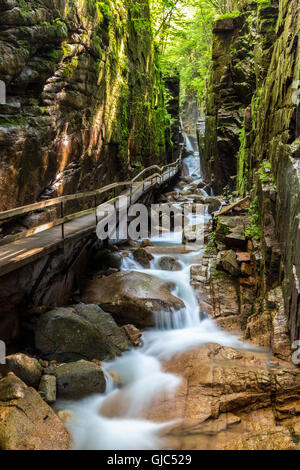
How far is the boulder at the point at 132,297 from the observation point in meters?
6.90

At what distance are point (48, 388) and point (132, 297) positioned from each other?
2.91 metres

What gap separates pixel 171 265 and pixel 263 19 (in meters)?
9.10

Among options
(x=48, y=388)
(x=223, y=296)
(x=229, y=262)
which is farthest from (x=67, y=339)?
(x=229, y=262)

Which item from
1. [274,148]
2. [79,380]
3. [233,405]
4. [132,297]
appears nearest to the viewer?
[233,405]

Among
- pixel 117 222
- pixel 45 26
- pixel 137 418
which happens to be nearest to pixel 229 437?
pixel 137 418

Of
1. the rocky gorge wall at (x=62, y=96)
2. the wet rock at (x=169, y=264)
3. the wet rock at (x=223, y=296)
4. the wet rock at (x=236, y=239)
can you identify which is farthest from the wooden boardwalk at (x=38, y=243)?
the wet rock at (x=236, y=239)

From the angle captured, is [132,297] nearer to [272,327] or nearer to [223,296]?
[223,296]

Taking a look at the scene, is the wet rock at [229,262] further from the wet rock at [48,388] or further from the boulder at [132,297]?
the wet rock at [48,388]

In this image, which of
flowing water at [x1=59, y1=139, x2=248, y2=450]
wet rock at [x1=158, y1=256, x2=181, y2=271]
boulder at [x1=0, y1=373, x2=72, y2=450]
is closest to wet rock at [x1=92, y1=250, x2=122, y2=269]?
wet rock at [x1=158, y1=256, x2=181, y2=271]

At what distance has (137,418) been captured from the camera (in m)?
4.45

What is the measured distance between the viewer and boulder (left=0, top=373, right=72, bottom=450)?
328 centimetres

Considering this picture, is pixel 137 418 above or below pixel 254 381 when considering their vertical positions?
below

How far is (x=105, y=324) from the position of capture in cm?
616

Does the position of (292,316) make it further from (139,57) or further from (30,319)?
(139,57)
